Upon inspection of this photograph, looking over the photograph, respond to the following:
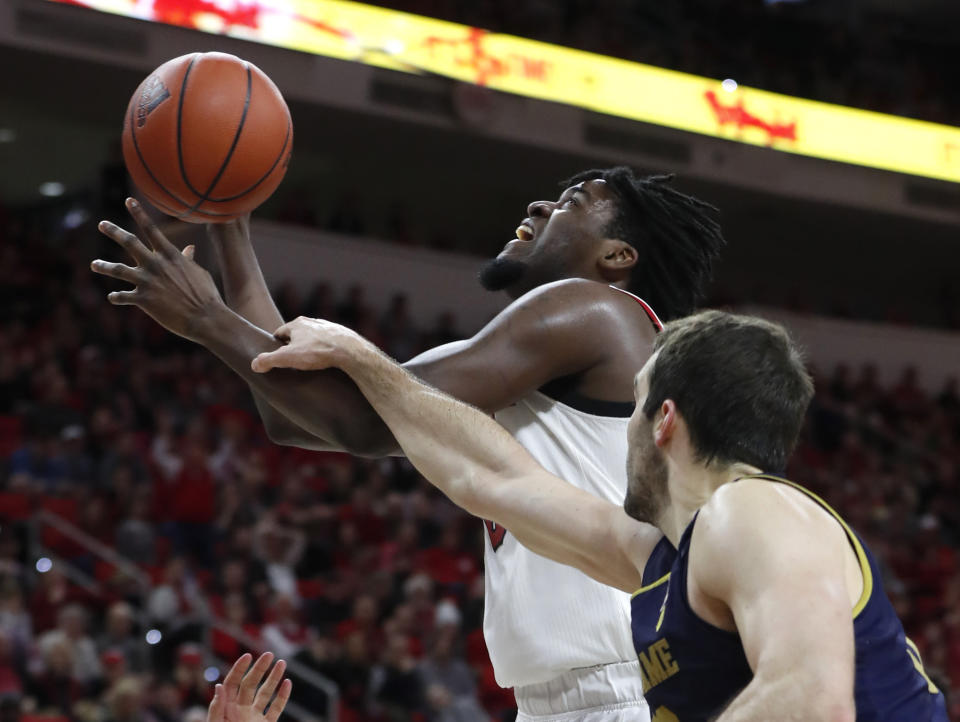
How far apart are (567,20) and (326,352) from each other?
12.8 m

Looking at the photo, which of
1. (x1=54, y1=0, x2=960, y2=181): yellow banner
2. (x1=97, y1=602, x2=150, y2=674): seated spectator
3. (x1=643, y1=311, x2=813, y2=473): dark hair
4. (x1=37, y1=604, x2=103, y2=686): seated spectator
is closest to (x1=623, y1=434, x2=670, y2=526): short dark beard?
(x1=643, y1=311, x2=813, y2=473): dark hair

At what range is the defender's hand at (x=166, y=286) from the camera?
8.91 ft

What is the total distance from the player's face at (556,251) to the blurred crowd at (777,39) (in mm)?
10080

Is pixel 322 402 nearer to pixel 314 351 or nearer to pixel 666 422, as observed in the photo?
pixel 314 351

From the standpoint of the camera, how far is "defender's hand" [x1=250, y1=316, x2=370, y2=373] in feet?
8.42

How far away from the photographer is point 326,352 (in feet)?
8.44

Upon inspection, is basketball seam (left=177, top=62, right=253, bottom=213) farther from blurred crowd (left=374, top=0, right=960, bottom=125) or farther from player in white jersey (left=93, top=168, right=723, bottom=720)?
blurred crowd (left=374, top=0, right=960, bottom=125)

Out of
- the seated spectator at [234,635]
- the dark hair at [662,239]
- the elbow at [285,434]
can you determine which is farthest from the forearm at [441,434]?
the seated spectator at [234,635]

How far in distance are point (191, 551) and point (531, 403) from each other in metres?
6.13

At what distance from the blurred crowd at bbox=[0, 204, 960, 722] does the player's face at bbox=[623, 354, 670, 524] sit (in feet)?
16.6

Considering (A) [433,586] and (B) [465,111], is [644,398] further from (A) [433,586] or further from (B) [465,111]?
(B) [465,111]

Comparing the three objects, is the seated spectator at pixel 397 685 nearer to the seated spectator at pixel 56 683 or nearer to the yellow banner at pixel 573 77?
the seated spectator at pixel 56 683

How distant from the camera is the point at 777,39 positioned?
56.6 ft

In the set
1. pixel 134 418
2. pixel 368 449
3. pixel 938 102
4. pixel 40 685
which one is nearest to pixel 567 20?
pixel 938 102
